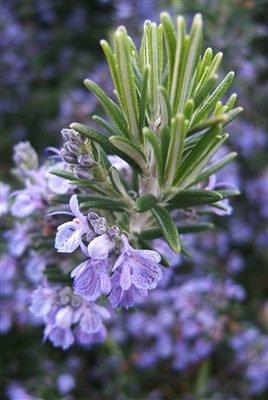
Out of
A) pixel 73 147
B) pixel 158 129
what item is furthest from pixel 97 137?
pixel 158 129

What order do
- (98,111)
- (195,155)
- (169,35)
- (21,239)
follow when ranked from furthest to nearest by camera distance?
1. (98,111)
2. (21,239)
3. (195,155)
4. (169,35)

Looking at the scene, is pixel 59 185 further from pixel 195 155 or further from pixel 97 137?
pixel 195 155

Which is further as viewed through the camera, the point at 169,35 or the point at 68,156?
the point at 68,156

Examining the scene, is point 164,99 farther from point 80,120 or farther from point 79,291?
point 80,120

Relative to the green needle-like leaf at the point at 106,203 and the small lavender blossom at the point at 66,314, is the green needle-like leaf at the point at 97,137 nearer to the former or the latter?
the green needle-like leaf at the point at 106,203

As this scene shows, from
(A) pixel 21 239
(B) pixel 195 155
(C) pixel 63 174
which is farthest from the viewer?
(A) pixel 21 239

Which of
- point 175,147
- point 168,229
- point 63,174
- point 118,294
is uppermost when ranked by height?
point 175,147

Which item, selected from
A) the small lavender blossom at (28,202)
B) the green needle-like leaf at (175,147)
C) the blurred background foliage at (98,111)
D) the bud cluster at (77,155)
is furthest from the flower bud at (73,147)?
the blurred background foliage at (98,111)

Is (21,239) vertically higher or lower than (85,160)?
lower

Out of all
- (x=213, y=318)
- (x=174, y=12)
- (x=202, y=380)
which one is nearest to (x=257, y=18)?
(x=174, y=12)
